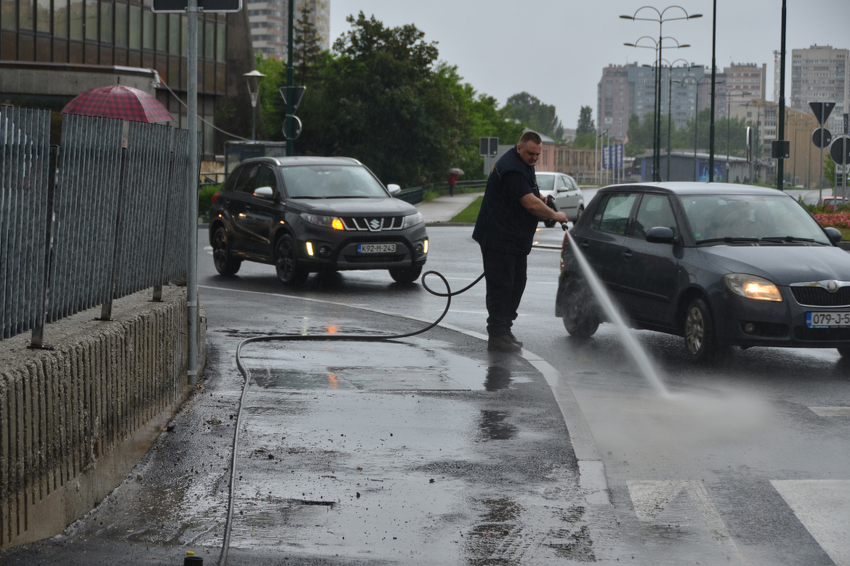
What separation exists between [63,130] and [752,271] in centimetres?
593

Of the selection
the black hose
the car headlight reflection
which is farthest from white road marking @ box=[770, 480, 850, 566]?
the car headlight reflection

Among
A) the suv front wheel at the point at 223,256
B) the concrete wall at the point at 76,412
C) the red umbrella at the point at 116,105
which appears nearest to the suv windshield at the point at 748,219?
the concrete wall at the point at 76,412

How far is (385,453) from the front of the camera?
6254mm

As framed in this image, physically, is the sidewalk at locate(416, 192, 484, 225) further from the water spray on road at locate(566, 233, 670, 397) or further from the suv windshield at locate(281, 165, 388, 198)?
the water spray on road at locate(566, 233, 670, 397)

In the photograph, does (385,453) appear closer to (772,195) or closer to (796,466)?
(796,466)

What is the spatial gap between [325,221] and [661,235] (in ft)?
21.0

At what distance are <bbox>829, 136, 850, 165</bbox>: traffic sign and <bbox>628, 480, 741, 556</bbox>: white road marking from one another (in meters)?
23.7

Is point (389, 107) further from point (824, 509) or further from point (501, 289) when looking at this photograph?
point (824, 509)

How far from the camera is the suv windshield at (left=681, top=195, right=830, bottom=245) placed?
10117mm

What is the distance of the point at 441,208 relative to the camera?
152 feet

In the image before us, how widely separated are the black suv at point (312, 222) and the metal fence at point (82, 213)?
7.37 metres

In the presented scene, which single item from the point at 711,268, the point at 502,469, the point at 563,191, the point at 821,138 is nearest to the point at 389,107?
the point at 563,191

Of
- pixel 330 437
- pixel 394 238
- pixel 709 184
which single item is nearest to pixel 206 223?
pixel 394 238

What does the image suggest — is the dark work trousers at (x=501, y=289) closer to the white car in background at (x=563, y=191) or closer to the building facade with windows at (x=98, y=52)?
the white car in background at (x=563, y=191)
